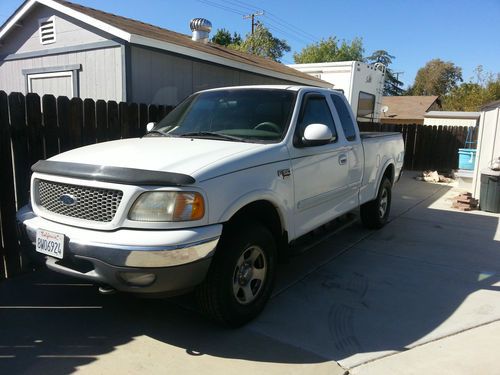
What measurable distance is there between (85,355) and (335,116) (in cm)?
355

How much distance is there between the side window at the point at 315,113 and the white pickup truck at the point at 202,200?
2cm

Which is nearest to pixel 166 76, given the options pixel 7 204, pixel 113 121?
pixel 113 121

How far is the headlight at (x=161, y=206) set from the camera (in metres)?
2.82

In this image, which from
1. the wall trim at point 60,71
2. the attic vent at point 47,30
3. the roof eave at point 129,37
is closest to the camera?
the roof eave at point 129,37

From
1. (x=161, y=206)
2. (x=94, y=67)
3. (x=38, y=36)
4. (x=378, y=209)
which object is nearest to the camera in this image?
(x=161, y=206)

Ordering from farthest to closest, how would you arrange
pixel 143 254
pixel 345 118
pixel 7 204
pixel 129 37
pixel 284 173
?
pixel 129 37 → pixel 345 118 → pixel 7 204 → pixel 284 173 → pixel 143 254

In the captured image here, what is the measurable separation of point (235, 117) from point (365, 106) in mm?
12135

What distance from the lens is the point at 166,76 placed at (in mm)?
7609

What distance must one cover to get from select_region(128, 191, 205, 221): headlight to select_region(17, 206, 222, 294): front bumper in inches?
3.7

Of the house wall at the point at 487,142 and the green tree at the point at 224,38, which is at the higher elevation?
the green tree at the point at 224,38

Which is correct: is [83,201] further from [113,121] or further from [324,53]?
[324,53]

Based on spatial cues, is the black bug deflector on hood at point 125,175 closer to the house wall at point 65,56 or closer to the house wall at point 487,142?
the house wall at point 65,56

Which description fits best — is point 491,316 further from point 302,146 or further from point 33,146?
point 33,146

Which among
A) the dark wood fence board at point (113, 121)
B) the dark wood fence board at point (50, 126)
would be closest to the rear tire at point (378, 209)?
the dark wood fence board at point (113, 121)
